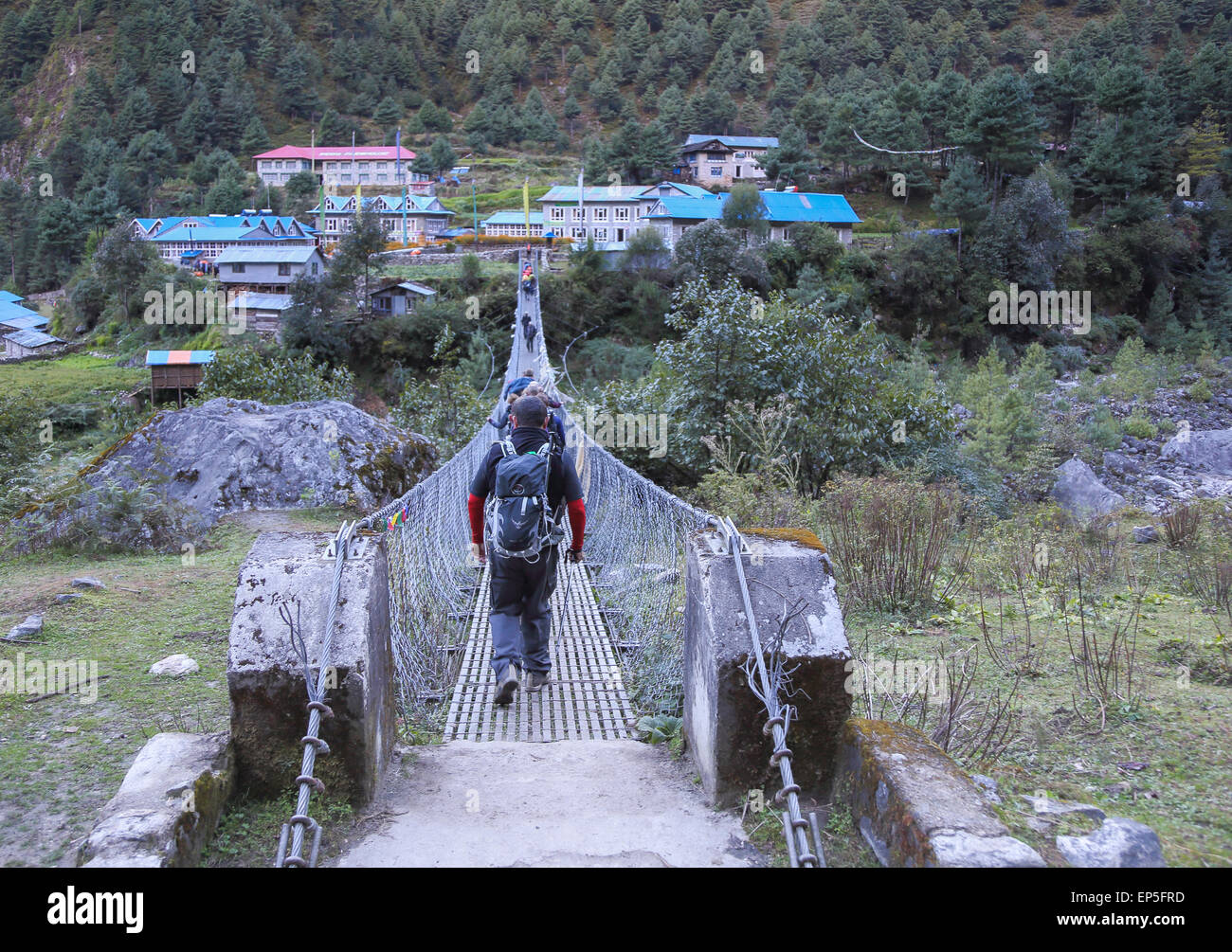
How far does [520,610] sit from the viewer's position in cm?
305

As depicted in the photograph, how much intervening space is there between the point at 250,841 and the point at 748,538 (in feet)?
4.15

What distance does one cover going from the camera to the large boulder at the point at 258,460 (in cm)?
585

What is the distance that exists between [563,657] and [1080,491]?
994cm

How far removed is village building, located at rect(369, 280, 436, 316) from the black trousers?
26629 millimetres

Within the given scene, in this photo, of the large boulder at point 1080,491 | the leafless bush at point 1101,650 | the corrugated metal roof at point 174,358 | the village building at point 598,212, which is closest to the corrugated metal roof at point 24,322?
the corrugated metal roof at point 174,358

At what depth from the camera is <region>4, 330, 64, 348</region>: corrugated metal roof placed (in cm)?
3086

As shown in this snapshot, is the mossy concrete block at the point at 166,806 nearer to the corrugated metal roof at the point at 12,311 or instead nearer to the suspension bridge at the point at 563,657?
the suspension bridge at the point at 563,657

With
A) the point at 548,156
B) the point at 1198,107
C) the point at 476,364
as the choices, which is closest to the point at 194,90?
the point at 548,156

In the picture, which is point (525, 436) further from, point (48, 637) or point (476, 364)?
point (476, 364)

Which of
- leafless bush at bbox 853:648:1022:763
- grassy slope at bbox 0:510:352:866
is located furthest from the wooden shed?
leafless bush at bbox 853:648:1022:763

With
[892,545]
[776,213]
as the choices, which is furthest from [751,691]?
[776,213]

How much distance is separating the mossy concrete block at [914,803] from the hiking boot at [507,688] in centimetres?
119

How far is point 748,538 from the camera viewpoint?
2234 mm

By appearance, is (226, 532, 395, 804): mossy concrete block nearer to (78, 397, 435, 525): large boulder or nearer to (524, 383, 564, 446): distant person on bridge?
(524, 383, 564, 446): distant person on bridge
